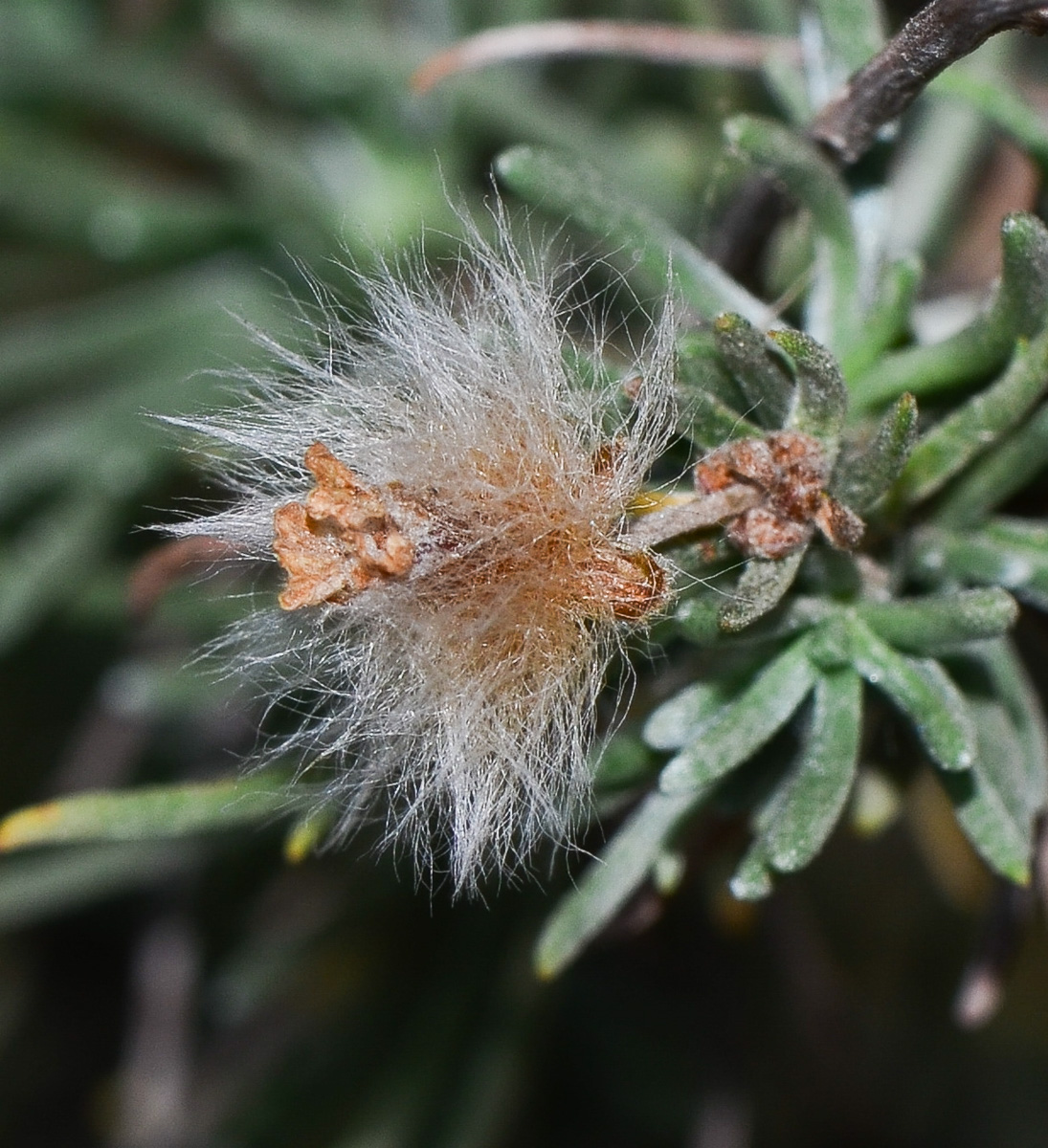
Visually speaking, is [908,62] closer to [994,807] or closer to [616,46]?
[994,807]

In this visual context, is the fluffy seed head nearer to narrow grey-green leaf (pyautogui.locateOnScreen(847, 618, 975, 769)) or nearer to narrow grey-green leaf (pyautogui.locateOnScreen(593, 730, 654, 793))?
narrow grey-green leaf (pyautogui.locateOnScreen(593, 730, 654, 793))

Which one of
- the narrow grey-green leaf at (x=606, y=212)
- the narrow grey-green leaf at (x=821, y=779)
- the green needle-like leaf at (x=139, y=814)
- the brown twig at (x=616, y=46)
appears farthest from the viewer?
the brown twig at (x=616, y=46)

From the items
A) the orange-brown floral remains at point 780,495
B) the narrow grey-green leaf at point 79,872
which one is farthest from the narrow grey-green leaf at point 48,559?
the orange-brown floral remains at point 780,495

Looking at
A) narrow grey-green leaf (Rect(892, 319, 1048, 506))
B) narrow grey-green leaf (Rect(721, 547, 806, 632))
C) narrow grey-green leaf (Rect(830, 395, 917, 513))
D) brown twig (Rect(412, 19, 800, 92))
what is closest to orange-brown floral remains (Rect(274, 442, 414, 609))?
narrow grey-green leaf (Rect(721, 547, 806, 632))

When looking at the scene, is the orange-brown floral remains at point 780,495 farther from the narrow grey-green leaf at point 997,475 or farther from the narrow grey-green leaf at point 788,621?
the narrow grey-green leaf at point 997,475

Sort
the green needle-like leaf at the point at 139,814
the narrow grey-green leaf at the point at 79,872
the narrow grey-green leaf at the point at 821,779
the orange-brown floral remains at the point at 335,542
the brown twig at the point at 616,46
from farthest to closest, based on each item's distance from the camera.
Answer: the narrow grey-green leaf at the point at 79,872, the brown twig at the point at 616,46, the green needle-like leaf at the point at 139,814, the narrow grey-green leaf at the point at 821,779, the orange-brown floral remains at the point at 335,542

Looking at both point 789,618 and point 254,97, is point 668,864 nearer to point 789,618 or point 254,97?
point 789,618

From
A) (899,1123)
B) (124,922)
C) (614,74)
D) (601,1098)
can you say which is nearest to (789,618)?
(614,74)
